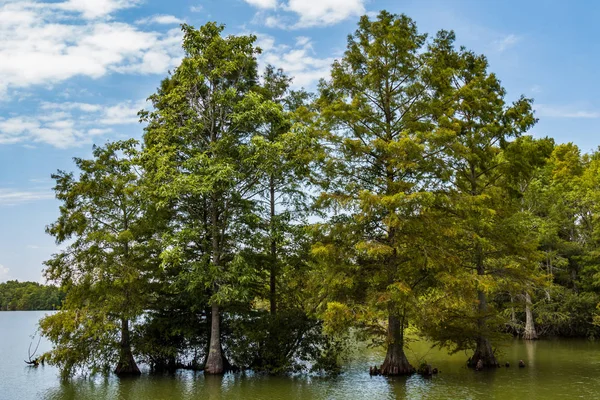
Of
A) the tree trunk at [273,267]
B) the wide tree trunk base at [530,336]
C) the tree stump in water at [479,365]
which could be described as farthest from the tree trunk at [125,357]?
the wide tree trunk base at [530,336]

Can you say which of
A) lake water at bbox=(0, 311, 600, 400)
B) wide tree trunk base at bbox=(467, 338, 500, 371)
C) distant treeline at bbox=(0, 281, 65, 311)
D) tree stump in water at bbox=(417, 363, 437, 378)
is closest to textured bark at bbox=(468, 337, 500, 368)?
wide tree trunk base at bbox=(467, 338, 500, 371)

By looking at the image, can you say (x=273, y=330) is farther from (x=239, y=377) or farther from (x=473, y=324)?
(x=473, y=324)

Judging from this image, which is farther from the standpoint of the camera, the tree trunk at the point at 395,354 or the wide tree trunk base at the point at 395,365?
the wide tree trunk base at the point at 395,365

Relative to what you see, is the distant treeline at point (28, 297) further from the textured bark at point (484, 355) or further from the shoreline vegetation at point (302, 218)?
the textured bark at point (484, 355)

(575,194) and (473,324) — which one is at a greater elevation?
(575,194)

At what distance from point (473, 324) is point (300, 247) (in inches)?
292

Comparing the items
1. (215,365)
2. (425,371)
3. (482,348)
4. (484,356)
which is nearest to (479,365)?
(484,356)

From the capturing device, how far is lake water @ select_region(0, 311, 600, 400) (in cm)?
1364

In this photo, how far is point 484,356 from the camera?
18.2 meters

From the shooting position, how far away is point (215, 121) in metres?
20.5

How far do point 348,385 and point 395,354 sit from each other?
8.02ft

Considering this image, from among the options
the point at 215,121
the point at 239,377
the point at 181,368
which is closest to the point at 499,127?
the point at 215,121

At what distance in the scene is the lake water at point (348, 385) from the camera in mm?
13641

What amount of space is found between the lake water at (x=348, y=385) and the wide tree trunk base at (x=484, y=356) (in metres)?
0.50
